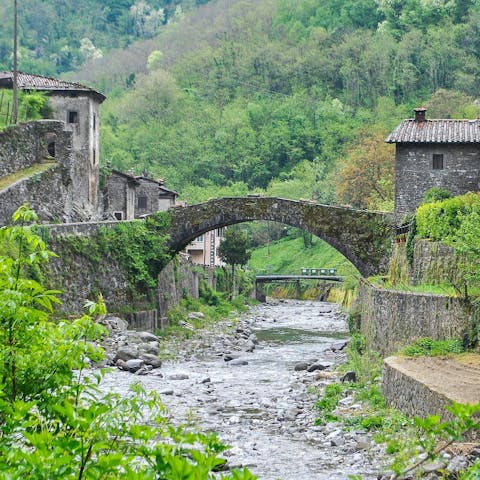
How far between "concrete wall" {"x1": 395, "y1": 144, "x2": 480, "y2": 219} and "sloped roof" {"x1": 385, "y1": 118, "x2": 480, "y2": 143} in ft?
1.01

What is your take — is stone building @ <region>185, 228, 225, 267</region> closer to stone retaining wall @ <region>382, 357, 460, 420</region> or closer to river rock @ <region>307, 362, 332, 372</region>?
river rock @ <region>307, 362, 332, 372</region>

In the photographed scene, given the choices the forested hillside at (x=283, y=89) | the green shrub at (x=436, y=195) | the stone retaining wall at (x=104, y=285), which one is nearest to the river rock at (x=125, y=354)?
the stone retaining wall at (x=104, y=285)

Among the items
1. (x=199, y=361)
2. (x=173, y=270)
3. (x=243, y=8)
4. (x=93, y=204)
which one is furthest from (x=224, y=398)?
(x=243, y=8)

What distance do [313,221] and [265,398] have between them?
15986 millimetres

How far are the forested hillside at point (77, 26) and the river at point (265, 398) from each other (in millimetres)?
103093

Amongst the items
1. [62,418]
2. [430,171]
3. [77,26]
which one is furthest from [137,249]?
[77,26]

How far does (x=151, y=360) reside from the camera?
98.2 feet

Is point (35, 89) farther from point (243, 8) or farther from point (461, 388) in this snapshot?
point (243, 8)

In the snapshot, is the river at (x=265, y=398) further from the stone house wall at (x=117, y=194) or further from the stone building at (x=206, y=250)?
the stone building at (x=206, y=250)

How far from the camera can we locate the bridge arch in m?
37.4

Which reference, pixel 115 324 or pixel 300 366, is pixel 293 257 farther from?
pixel 300 366

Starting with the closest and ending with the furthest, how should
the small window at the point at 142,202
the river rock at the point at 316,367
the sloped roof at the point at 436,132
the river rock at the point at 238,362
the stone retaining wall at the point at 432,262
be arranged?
the stone retaining wall at the point at 432,262 → the river rock at the point at 316,367 → the river rock at the point at 238,362 → the sloped roof at the point at 436,132 → the small window at the point at 142,202

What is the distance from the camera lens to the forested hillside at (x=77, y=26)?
14738 cm

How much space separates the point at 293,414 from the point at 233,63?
359 feet
